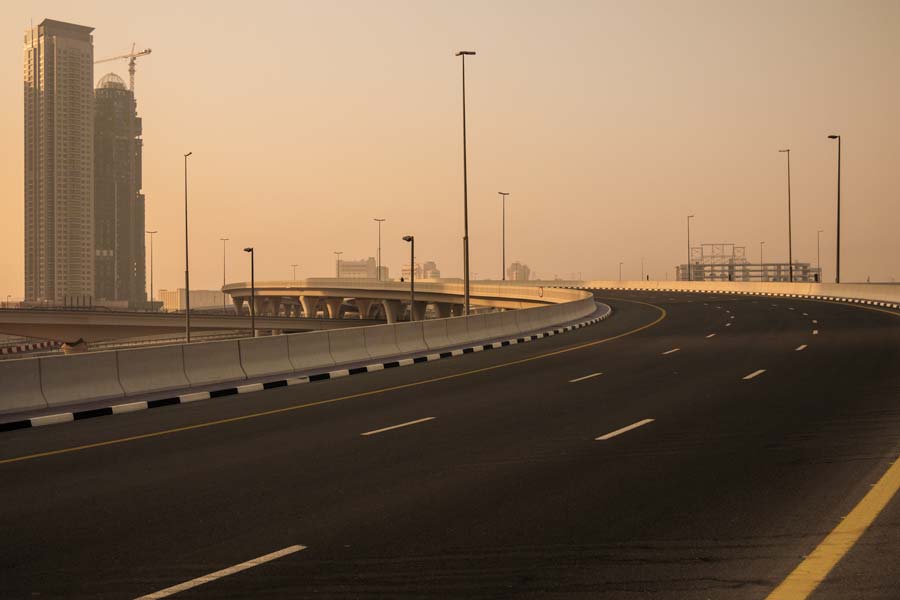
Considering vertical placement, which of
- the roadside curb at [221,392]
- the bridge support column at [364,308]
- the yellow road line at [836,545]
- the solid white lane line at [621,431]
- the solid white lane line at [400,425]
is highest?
the yellow road line at [836,545]

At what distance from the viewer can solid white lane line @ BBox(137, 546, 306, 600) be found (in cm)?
612

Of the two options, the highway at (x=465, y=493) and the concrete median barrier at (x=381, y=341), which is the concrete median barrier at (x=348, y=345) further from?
the highway at (x=465, y=493)

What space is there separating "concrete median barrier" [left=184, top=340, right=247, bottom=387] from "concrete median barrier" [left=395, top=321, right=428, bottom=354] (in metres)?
7.74

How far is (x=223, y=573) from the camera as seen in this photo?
6578 mm

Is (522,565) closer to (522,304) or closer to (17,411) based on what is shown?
(17,411)

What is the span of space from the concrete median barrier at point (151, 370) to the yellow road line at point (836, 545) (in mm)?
13904

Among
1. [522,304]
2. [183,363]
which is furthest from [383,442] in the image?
[522,304]

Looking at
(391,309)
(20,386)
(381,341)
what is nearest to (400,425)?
(20,386)

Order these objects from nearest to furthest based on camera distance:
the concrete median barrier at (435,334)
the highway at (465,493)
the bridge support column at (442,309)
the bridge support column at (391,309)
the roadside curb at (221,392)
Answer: the highway at (465,493) → the roadside curb at (221,392) → the concrete median barrier at (435,334) → the bridge support column at (442,309) → the bridge support column at (391,309)

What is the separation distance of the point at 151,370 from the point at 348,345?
743cm

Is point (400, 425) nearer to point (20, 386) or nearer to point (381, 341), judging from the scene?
point (20, 386)

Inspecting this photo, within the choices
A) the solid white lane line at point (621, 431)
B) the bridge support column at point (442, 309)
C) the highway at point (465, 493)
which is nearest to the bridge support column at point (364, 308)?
the bridge support column at point (442, 309)

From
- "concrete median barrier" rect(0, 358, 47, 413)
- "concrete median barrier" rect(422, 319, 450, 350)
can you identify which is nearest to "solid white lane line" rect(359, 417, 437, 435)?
"concrete median barrier" rect(0, 358, 47, 413)

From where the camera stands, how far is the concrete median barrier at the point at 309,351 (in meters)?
23.4
